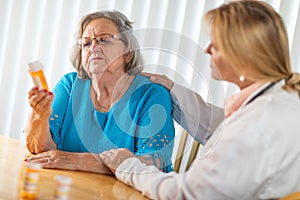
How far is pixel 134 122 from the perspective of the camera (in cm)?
130

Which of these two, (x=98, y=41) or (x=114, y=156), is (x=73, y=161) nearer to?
(x=114, y=156)

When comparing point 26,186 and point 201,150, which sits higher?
point 201,150

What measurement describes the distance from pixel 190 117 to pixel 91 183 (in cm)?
30

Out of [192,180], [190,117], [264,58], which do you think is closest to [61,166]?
[190,117]

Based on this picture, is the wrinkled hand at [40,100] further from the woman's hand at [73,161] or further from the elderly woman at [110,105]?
the woman's hand at [73,161]

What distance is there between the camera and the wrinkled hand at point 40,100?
4.19 feet

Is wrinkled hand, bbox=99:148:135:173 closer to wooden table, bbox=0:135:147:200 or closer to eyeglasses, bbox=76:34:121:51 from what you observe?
wooden table, bbox=0:135:147:200

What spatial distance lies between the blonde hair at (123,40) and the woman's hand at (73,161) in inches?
8.7

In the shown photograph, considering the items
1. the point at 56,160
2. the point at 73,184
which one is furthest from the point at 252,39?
the point at 56,160

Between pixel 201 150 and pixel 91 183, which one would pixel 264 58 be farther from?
pixel 91 183

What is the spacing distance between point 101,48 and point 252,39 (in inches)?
18.9

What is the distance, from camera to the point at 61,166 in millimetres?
1405

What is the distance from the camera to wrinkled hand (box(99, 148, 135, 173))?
128 centimetres

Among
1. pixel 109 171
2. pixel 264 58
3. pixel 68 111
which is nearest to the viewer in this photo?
pixel 264 58
